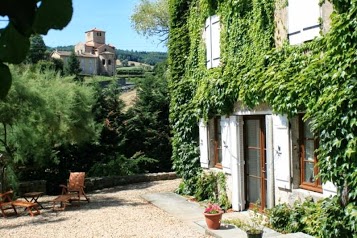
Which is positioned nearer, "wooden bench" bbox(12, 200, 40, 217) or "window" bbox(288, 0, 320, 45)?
"window" bbox(288, 0, 320, 45)

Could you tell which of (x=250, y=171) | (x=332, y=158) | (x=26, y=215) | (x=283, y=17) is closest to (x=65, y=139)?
(x=26, y=215)

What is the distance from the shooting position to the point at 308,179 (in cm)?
752

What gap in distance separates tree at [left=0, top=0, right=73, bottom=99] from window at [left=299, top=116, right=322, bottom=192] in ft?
22.4

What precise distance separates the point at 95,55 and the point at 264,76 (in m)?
89.0

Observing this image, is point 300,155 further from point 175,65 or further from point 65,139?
point 65,139

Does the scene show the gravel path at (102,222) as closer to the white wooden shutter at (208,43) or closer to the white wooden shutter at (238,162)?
the white wooden shutter at (238,162)

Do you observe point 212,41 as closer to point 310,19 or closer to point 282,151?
point 310,19

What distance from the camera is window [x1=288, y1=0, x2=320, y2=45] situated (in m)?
7.01

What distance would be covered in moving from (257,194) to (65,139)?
755cm

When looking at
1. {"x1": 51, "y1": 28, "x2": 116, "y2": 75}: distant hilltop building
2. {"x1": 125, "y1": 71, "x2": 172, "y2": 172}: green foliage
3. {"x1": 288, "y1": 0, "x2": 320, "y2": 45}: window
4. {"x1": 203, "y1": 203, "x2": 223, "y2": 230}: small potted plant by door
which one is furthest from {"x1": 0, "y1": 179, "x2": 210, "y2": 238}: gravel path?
{"x1": 51, "y1": 28, "x2": 116, "y2": 75}: distant hilltop building

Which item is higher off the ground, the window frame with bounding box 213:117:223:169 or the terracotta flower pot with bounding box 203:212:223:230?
the window frame with bounding box 213:117:223:169

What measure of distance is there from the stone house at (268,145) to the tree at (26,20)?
640 centimetres

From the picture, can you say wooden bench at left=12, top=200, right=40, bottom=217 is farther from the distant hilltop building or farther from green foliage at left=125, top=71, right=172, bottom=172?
the distant hilltop building

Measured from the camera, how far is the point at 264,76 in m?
7.90
